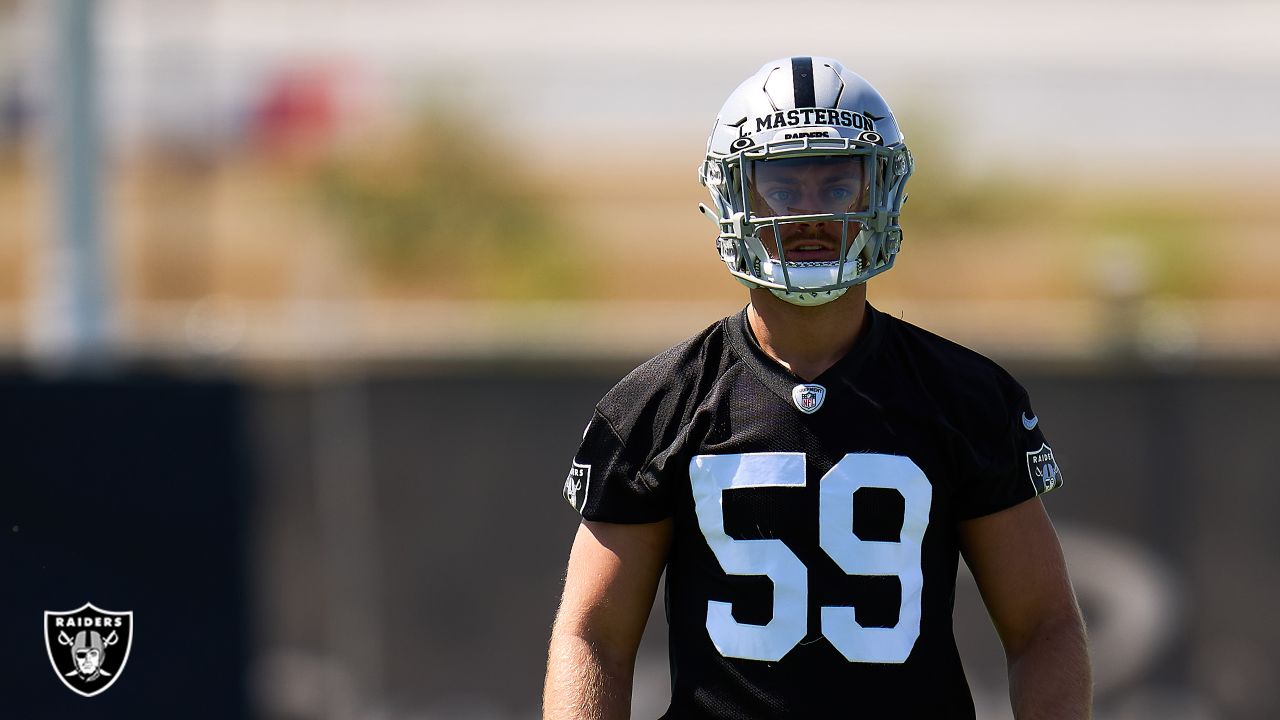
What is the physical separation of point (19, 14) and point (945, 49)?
1998 centimetres

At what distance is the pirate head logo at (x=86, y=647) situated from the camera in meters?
3.92

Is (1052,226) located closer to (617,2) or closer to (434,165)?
(434,165)

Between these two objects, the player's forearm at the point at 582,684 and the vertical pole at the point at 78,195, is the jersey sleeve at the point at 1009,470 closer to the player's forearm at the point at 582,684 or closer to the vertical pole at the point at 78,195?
the player's forearm at the point at 582,684

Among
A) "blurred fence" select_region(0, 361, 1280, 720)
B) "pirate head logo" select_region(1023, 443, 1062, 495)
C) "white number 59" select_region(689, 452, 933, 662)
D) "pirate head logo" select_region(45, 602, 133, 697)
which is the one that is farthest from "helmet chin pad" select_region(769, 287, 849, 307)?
"blurred fence" select_region(0, 361, 1280, 720)

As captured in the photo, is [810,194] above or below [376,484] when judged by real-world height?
above

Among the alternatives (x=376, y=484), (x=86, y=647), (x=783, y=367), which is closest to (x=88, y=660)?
(x=86, y=647)

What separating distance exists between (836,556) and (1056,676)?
1.51ft

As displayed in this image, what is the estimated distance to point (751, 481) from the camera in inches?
111

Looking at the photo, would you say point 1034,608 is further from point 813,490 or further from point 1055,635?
point 813,490

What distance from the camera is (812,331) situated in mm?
2953

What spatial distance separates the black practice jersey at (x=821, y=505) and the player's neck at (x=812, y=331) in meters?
0.04

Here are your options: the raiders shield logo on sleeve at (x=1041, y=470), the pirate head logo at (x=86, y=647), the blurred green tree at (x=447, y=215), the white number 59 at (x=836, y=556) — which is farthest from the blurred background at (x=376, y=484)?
the blurred green tree at (x=447, y=215)

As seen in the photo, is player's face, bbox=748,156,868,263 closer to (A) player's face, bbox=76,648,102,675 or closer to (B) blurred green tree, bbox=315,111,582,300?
(A) player's face, bbox=76,648,102,675

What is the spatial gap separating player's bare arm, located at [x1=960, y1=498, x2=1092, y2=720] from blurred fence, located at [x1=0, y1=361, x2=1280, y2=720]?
392 centimetres
